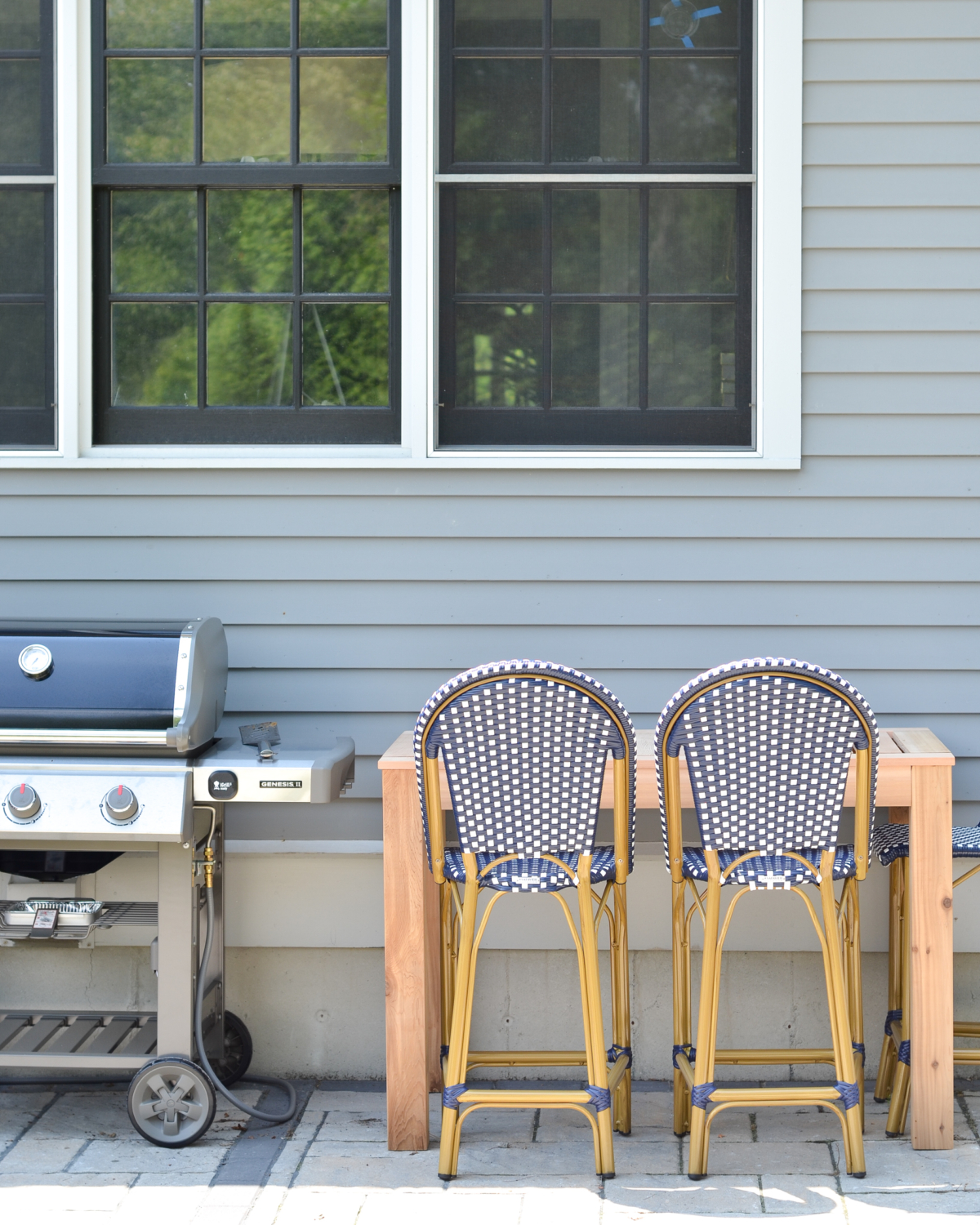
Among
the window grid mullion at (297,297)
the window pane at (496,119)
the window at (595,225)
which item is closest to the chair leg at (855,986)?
the window at (595,225)

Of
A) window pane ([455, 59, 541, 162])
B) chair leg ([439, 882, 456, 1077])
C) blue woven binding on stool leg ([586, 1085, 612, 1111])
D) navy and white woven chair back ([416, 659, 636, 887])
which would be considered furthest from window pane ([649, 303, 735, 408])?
blue woven binding on stool leg ([586, 1085, 612, 1111])

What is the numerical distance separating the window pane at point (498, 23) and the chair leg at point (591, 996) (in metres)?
2.28

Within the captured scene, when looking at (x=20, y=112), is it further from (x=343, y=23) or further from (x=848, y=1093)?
(x=848, y=1093)

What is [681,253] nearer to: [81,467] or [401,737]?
[401,737]

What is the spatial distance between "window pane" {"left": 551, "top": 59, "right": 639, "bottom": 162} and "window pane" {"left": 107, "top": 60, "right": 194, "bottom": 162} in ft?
3.42

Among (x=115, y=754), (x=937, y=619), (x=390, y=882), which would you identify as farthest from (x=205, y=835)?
(x=937, y=619)

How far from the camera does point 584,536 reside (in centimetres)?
340

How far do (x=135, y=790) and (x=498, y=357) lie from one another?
1569 millimetres

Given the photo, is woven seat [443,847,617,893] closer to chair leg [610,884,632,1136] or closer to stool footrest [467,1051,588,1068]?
chair leg [610,884,632,1136]

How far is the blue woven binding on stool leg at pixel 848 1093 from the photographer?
265 cm

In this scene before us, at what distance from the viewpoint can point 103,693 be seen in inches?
113

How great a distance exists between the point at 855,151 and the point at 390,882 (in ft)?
7.48

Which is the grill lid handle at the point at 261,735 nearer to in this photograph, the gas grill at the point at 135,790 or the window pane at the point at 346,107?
the gas grill at the point at 135,790

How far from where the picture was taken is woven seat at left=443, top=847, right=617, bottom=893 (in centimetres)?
263
